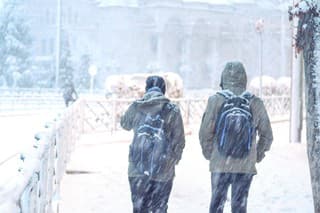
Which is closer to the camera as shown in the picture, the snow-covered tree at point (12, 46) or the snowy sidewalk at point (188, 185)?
the snowy sidewalk at point (188, 185)

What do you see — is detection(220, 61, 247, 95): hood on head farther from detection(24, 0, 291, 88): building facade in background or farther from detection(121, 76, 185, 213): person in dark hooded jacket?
detection(24, 0, 291, 88): building facade in background

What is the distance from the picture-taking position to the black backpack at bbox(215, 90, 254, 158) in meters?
4.47

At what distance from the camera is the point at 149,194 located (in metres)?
4.86

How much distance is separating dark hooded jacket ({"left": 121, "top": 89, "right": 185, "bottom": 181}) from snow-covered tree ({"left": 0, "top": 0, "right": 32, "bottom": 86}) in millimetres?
40158

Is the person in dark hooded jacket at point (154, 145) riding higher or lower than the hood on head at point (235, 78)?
lower

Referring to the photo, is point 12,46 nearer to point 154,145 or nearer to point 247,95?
point 154,145

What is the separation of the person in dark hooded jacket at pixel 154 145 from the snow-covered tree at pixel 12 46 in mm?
40138

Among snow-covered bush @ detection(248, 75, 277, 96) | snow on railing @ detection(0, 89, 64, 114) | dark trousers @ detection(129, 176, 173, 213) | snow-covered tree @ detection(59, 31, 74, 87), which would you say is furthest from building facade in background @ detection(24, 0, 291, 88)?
dark trousers @ detection(129, 176, 173, 213)

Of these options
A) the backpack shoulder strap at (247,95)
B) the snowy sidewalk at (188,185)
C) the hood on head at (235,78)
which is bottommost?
the snowy sidewalk at (188,185)

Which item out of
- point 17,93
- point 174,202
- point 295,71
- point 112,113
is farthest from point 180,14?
point 174,202

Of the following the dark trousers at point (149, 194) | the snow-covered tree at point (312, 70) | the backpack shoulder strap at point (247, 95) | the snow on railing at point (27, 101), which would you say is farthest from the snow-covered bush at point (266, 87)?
the backpack shoulder strap at point (247, 95)

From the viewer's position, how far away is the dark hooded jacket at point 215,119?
455cm

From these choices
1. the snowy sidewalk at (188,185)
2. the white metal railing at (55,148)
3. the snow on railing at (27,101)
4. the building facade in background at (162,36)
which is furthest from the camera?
the building facade in background at (162,36)

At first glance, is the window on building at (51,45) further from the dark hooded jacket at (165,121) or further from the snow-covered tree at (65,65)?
the dark hooded jacket at (165,121)
